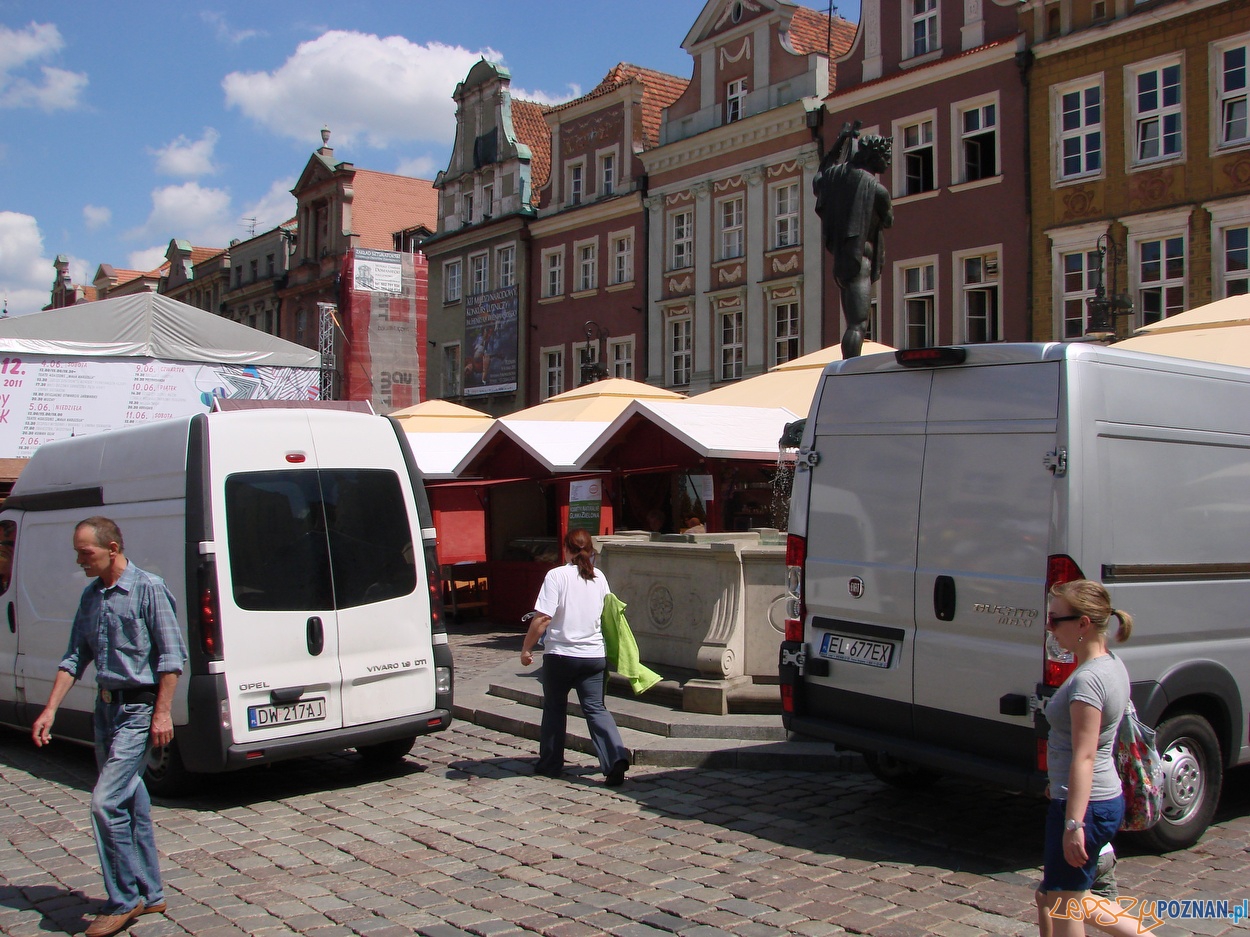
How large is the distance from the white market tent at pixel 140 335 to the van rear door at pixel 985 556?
1390 centimetres

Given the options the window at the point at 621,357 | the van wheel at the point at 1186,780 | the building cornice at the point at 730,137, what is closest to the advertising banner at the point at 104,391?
the building cornice at the point at 730,137

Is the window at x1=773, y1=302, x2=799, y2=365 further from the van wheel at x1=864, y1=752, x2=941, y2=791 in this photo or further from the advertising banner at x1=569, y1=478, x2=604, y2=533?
the van wheel at x1=864, y1=752, x2=941, y2=791

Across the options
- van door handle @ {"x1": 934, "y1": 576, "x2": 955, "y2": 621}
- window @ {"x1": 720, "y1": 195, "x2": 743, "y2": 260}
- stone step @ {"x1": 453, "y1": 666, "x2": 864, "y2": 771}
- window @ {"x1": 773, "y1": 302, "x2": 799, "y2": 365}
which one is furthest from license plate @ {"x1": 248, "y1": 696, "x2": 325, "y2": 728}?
window @ {"x1": 720, "y1": 195, "x2": 743, "y2": 260}

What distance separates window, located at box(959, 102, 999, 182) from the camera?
22781 millimetres

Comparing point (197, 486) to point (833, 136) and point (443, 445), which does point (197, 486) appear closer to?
point (443, 445)

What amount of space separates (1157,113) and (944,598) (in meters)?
17.6

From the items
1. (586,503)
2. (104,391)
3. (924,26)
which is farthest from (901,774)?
(924,26)

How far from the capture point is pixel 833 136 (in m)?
25.5

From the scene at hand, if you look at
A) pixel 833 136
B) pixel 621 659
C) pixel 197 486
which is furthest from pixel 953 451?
pixel 833 136

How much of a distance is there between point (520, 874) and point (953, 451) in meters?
3.00

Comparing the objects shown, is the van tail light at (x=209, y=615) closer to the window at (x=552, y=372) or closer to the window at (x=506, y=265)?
the window at (x=552, y=372)

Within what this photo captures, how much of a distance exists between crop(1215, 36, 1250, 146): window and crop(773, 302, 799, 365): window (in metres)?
9.59

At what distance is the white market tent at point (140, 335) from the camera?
55.0 ft

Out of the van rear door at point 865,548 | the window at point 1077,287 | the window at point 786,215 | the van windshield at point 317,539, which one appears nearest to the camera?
the van rear door at point 865,548
